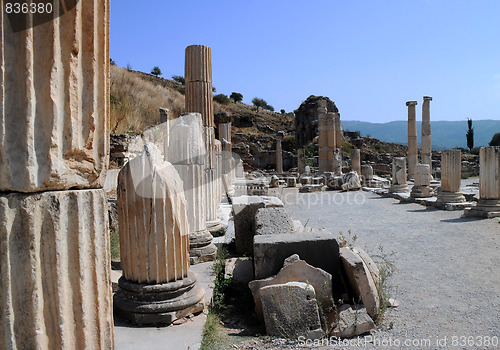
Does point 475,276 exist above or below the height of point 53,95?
below

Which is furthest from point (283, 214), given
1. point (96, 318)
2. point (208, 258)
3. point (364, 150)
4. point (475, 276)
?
point (364, 150)

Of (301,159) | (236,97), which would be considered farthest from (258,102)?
(301,159)

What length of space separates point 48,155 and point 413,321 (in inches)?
171

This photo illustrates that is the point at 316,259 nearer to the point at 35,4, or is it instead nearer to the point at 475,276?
the point at 475,276

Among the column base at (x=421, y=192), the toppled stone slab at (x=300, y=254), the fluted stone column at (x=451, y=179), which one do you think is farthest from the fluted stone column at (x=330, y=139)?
the toppled stone slab at (x=300, y=254)

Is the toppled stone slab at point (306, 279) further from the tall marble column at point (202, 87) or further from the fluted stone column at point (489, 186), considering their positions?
the fluted stone column at point (489, 186)

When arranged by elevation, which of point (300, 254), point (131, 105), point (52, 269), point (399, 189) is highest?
point (131, 105)

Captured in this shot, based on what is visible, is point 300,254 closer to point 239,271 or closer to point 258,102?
point 239,271

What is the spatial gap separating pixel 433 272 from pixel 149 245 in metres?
4.74

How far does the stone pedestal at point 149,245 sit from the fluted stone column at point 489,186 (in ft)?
33.7

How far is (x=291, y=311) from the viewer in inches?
165

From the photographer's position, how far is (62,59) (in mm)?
1729

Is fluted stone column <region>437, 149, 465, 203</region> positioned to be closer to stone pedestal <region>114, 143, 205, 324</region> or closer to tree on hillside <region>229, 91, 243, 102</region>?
stone pedestal <region>114, 143, 205, 324</region>

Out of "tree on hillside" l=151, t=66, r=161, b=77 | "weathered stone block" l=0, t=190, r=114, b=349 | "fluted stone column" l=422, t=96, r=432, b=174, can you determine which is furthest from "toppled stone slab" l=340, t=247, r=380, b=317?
"tree on hillside" l=151, t=66, r=161, b=77
